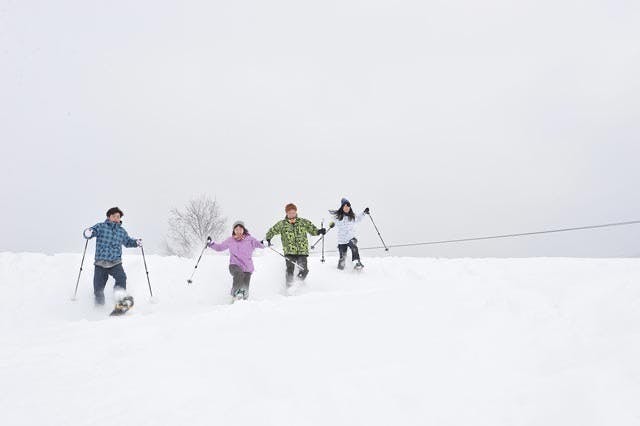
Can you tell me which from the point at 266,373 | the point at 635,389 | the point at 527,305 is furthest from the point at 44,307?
the point at 635,389

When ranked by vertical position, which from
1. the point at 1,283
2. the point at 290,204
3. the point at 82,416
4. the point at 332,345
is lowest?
the point at 82,416

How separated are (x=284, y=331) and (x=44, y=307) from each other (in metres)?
6.58

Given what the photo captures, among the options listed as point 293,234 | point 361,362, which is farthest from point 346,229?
point 361,362

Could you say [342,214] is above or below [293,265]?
above

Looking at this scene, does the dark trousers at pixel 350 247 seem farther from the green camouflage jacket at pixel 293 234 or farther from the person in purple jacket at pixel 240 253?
the person in purple jacket at pixel 240 253

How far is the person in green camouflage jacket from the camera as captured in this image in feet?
31.5

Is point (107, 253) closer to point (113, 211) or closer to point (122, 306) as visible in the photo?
point (113, 211)

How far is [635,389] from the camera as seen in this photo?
8.36ft

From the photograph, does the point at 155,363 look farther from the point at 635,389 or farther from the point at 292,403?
the point at 635,389

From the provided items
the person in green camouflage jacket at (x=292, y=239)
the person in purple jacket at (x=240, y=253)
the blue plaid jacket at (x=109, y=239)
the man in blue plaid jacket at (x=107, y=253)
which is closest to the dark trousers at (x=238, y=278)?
the person in purple jacket at (x=240, y=253)

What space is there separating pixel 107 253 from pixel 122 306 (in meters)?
1.42

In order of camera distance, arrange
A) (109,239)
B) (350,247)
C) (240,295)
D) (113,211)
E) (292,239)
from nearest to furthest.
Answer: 1. (240,295)
2. (109,239)
3. (113,211)
4. (292,239)
5. (350,247)

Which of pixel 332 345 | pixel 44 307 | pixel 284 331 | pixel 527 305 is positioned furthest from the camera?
pixel 44 307

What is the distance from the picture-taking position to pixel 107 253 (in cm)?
803
